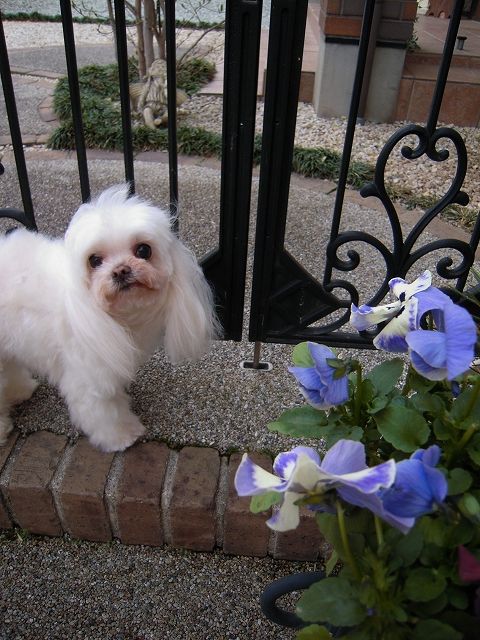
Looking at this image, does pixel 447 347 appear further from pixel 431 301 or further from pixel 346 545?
pixel 346 545

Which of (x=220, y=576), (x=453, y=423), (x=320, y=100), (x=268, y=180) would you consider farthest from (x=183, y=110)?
(x=453, y=423)

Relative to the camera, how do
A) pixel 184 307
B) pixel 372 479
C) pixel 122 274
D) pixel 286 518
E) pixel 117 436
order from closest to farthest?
pixel 372 479 < pixel 286 518 < pixel 122 274 < pixel 184 307 < pixel 117 436

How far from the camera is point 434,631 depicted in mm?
607

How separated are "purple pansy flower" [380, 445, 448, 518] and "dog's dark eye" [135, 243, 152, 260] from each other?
2.77 feet

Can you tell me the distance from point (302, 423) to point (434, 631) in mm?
332

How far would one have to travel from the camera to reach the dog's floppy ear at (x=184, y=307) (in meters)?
1.35

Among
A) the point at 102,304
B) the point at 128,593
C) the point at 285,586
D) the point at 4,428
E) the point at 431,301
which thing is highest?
the point at 431,301

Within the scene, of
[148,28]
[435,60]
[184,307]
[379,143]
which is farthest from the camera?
[435,60]

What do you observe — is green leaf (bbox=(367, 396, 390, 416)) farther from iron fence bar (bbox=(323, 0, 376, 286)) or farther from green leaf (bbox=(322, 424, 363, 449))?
iron fence bar (bbox=(323, 0, 376, 286))

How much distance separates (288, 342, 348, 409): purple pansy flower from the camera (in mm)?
797

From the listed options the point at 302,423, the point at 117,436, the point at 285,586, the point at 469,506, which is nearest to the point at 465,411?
the point at 469,506

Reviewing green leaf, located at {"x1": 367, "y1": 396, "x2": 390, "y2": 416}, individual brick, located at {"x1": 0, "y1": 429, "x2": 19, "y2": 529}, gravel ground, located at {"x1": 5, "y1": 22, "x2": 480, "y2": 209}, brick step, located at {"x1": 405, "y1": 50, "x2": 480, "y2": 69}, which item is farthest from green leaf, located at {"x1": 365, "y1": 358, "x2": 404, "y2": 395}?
brick step, located at {"x1": 405, "y1": 50, "x2": 480, "y2": 69}

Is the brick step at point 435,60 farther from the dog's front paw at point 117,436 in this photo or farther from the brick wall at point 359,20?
the dog's front paw at point 117,436

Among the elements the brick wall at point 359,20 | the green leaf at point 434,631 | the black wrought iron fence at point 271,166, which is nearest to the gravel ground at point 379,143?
the brick wall at point 359,20
